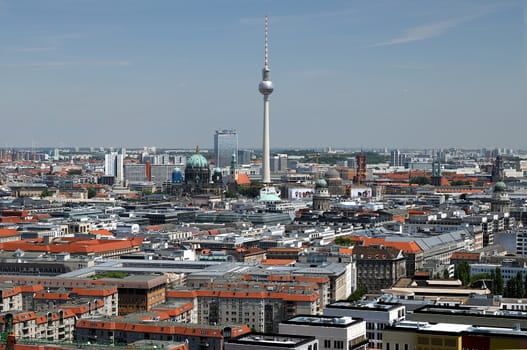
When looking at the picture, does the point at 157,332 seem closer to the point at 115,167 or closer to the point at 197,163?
the point at 197,163

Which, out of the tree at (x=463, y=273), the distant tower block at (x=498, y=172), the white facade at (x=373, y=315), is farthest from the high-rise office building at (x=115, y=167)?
the white facade at (x=373, y=315)

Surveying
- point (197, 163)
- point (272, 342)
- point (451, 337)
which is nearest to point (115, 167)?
point (197, 163)

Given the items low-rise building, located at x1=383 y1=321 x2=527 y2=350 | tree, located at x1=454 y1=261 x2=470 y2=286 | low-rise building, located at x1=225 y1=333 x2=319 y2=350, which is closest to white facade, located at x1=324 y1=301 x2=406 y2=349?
low-rise building, located at x1=383 y1=321 x2=527 y2=350

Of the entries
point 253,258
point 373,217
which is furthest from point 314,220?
point 253,258

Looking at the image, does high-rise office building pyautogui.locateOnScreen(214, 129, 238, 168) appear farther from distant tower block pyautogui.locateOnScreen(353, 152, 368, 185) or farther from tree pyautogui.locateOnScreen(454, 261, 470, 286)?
tree pyautogui.locateOnScreen(454, 261, 470, 286)

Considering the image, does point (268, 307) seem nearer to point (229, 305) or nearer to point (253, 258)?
point (229, 305)

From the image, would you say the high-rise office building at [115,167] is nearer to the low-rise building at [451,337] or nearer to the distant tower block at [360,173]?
the distant tower block at [360,173]
